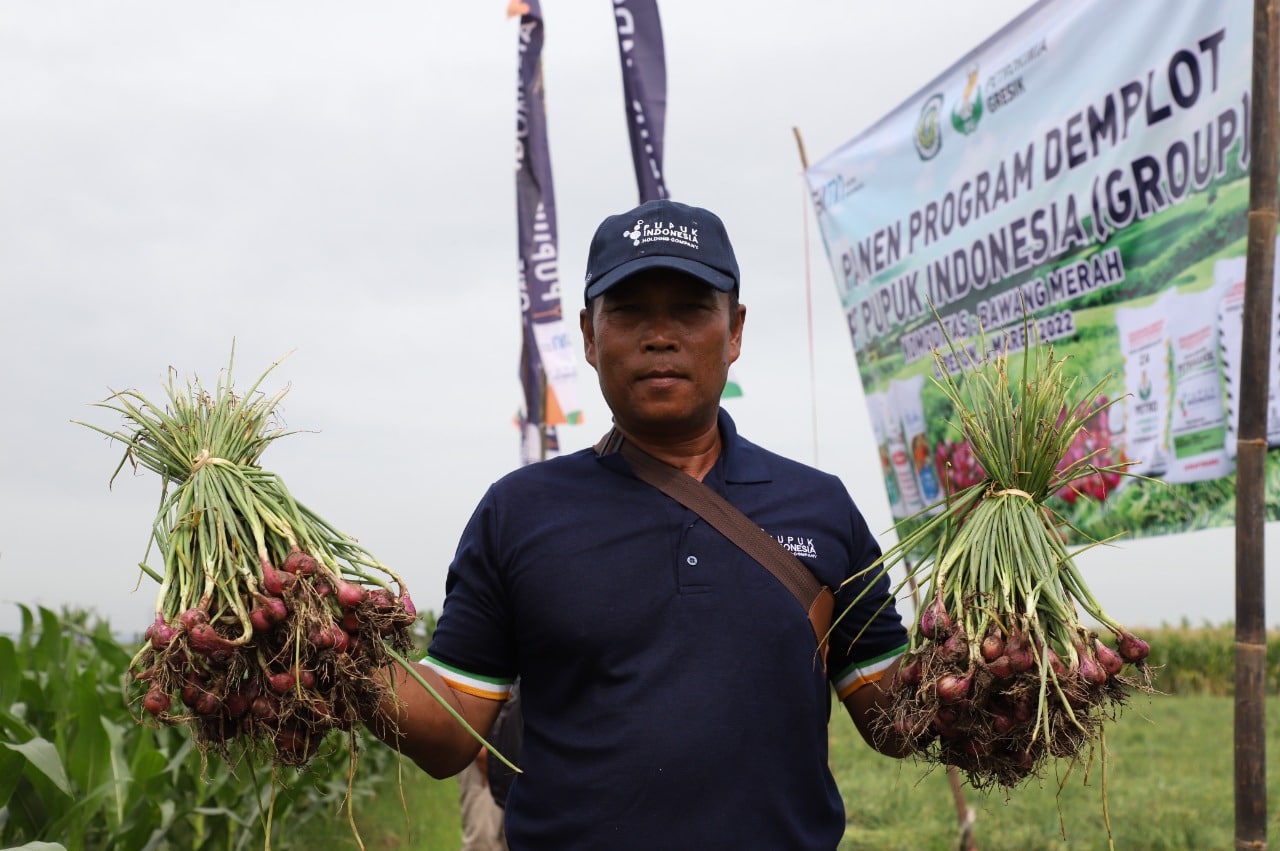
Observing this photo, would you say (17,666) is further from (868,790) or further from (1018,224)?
(868,790)

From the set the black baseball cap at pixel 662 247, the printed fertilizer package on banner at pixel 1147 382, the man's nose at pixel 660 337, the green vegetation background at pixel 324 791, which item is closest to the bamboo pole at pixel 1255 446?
the green vegetation background at pixel 324 791

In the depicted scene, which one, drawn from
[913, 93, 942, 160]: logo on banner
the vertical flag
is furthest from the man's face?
the vertical flag

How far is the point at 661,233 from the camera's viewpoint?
6.84 feet

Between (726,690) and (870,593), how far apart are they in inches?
16.0

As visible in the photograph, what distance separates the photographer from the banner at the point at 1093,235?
4.23 meters

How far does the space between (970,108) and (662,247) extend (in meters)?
4.07

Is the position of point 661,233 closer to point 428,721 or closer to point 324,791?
point 428,721

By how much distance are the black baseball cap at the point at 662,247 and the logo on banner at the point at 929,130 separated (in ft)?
13.4

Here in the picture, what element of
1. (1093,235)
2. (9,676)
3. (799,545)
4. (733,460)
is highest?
(1093,235)

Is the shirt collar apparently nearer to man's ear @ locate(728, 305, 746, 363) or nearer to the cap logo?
man's ear @ locate(728, 305, 746, 363)

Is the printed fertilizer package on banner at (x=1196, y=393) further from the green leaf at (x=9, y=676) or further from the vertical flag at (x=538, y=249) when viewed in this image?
A: the vertical flag at (x=538, y=249)

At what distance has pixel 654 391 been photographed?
207cm

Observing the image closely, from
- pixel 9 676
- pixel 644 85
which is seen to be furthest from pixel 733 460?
pixel 644 85

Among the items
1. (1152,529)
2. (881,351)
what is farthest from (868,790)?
(1152,529)
